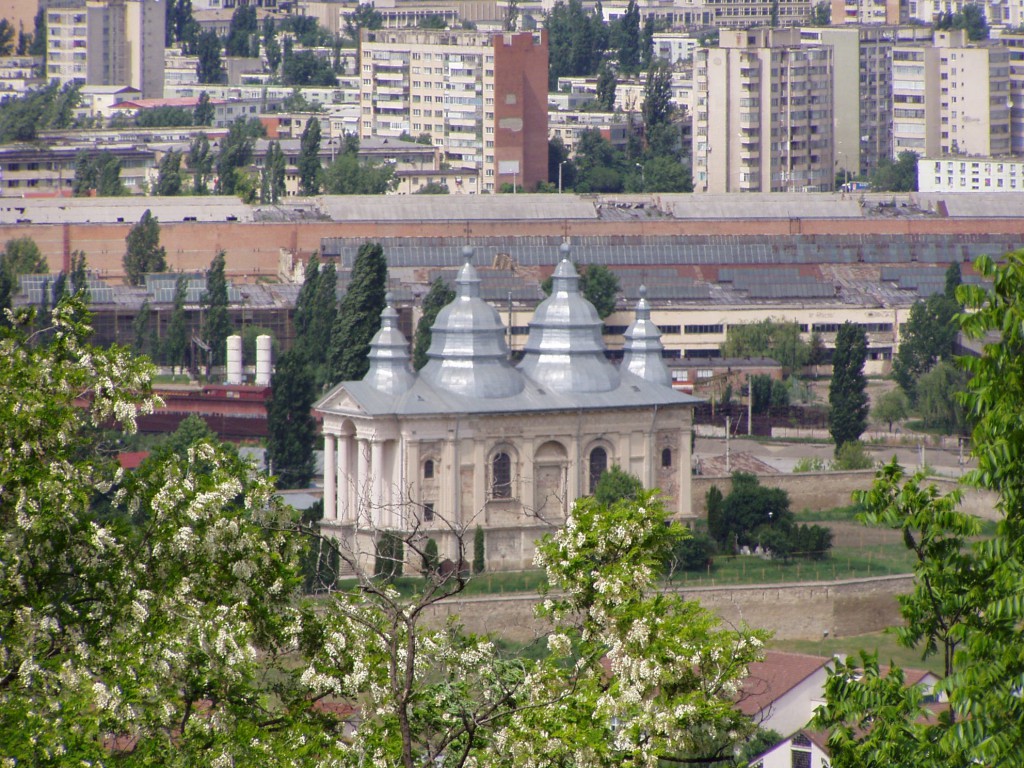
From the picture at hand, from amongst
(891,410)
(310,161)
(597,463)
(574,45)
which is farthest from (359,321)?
(574,45)

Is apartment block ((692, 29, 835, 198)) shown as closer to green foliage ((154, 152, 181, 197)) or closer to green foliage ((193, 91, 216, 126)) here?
green foliage ((154, 152, 181, 197))

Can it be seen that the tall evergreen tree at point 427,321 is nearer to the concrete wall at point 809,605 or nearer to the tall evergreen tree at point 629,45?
the concrete wall at point 809,605

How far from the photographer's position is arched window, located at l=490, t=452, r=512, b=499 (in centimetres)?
5203

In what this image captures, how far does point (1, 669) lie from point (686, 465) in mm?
36910

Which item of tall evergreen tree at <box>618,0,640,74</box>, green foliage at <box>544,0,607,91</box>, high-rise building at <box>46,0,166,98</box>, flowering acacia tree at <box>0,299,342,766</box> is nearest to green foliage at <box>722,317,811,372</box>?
flowering acacia tree at <box>0,299,342,766</box>

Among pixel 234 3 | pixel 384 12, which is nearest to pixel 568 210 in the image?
pixel 384 12

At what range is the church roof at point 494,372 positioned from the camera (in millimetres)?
51688

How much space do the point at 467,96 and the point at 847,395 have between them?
65.9 meters

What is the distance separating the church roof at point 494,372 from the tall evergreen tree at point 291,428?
5943 mm

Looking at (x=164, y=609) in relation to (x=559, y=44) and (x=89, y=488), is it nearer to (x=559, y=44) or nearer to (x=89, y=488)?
(x=89, y=488)

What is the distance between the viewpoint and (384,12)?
583 feet

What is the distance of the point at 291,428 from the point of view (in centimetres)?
5884

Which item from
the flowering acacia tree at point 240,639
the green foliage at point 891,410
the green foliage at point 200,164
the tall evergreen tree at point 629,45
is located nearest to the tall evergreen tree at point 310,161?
the green foliage at point 200,164

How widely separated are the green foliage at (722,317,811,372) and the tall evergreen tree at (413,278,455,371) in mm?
10959
